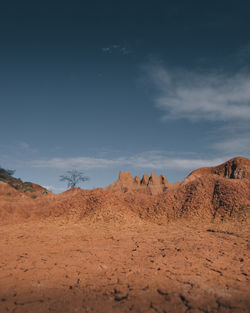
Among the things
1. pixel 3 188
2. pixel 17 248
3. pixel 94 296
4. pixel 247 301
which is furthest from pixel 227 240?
pixel 3 188

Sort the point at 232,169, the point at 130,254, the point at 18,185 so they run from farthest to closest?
the point at 18,185 < the point at 232,169 < the point at 130,254

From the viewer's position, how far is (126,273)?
4.56 meters

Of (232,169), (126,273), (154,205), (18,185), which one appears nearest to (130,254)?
(126,273)

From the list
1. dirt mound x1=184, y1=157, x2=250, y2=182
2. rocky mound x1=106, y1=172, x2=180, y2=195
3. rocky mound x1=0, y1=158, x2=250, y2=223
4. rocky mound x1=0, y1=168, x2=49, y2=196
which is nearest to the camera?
rocky mound x1=0, y1=158, x2=250, y2=223

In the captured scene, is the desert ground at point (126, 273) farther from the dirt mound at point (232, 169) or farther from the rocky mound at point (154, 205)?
the dirt mound at point (232, 169)

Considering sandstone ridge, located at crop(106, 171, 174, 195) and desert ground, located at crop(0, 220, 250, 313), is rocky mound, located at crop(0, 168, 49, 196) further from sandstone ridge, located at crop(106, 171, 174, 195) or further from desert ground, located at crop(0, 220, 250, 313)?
desert ground, located at crop(0, 220, 250, 313)

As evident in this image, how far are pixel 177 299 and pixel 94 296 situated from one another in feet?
4.82

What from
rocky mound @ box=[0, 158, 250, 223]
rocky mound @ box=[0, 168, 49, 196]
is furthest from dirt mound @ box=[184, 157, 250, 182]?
rocky mound @ box=[0, 168, 49, 196]

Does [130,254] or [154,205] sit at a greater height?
[154,205]

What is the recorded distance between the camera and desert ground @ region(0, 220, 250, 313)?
3355mm

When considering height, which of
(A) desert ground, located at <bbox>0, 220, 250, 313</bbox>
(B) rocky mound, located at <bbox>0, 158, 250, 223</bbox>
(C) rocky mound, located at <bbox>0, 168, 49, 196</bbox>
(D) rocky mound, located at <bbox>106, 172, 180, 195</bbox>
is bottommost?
(A) desert ground, located at <bbox>0, 220, 250, 313</bbox>

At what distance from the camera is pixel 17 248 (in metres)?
7.02

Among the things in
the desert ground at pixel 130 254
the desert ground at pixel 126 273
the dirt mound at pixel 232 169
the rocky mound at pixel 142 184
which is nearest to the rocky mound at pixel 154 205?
the desert ground at pixel 130 254

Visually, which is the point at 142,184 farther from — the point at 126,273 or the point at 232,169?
the point at 126,273
